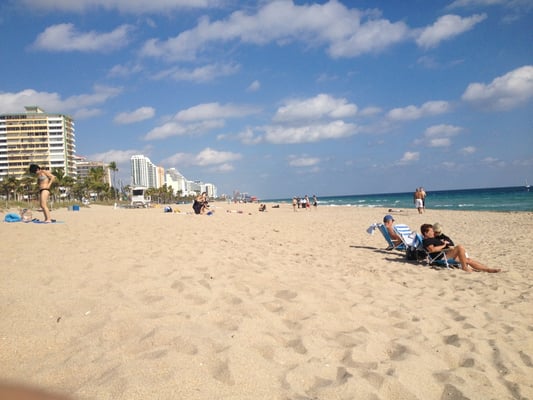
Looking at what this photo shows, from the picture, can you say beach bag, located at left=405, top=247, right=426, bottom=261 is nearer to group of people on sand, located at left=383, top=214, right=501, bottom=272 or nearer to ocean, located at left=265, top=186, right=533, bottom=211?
group of people on sand, located at left=383, top=214, right=501, bottom=272

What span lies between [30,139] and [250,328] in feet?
374

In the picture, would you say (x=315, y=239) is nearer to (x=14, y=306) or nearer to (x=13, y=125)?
(x=14, y=306)

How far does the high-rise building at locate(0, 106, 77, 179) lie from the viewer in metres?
95.7

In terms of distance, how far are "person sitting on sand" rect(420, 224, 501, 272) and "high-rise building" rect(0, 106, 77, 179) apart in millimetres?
104831

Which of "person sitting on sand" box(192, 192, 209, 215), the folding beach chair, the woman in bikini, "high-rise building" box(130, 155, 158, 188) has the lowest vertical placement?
the folding beach chair

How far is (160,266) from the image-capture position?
5.01 m

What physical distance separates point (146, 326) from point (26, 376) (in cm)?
91

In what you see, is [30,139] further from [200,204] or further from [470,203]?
[470,203]

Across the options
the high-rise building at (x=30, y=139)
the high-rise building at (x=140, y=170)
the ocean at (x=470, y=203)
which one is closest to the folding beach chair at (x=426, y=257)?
the ocean at (x=470, y=203)

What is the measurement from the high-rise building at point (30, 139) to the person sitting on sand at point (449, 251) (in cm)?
Answer: 10483

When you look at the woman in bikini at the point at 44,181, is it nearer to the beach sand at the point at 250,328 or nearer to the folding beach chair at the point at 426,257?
the beach sand at the point at 250,328

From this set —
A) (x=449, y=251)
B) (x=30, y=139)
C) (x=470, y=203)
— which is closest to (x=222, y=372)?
(x=449, y=251)

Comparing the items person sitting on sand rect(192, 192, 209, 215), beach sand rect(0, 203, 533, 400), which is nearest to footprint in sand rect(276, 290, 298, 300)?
beach sand rect(0, 203, 533, 400)

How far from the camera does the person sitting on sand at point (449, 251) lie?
243 inches
